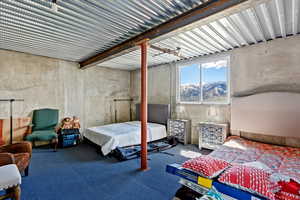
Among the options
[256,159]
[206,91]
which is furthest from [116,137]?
[206,91]

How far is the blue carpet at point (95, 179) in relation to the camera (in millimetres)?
2336

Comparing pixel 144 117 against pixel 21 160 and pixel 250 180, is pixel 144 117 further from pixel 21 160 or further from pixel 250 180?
pixel 21 160

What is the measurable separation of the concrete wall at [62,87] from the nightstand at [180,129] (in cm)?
264

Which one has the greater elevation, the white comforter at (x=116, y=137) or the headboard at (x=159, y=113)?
the headboard at (x=159, y=113)

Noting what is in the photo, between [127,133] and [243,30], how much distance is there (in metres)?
3.63

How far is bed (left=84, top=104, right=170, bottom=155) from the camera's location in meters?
3.89

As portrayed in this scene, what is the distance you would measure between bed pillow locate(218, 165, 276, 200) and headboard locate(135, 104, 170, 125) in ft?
12.1

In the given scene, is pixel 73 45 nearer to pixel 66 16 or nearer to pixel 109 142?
pixel 66 16

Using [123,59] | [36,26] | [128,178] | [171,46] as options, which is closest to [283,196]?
[128,178]

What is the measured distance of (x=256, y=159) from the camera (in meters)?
2.50

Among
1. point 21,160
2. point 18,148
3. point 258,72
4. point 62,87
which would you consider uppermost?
point 258,72

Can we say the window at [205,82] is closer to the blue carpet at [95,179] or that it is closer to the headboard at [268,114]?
the headboard at [268,114]

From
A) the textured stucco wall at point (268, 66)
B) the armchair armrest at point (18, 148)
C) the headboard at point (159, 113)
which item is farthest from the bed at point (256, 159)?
the armchair armrest at point (18, 148)

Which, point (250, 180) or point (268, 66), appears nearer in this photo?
point (250, 180)
